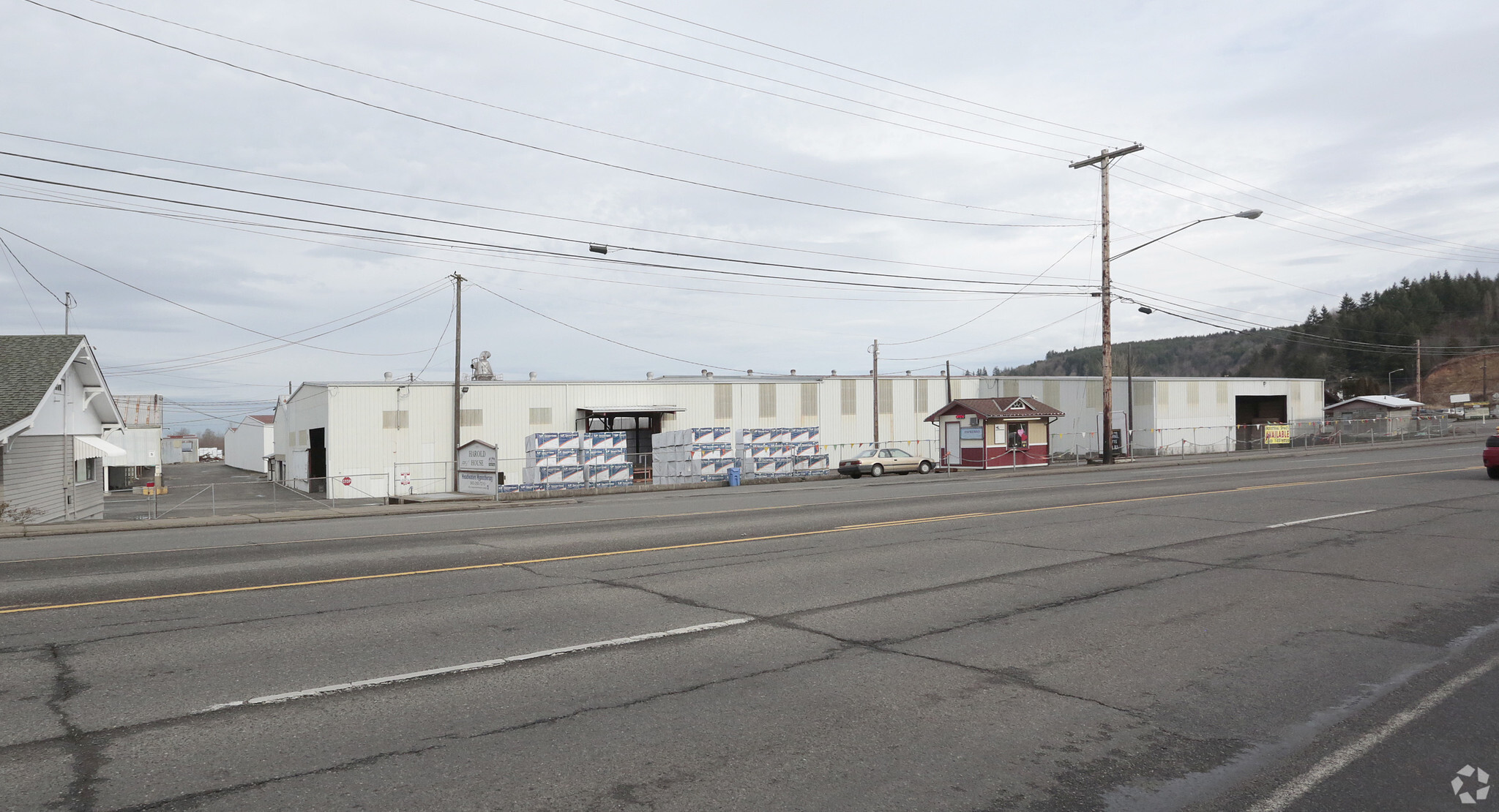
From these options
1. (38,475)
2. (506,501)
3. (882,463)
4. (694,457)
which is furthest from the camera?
(882,463)

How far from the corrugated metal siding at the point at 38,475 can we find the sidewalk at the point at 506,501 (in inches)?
59.0

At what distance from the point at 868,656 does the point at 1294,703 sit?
2.84 m

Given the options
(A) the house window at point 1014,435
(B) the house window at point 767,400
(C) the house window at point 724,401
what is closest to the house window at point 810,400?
(B) the house window at point 767,400

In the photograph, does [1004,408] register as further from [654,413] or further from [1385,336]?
[1385,336]

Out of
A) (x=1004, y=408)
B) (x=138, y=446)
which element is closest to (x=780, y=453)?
(x=1004, y=408)

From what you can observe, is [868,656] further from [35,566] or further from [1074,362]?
[1074,362]

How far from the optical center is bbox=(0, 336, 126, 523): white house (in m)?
20.8

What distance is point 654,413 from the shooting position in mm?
49094

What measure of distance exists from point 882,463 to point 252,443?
81414 millimetres

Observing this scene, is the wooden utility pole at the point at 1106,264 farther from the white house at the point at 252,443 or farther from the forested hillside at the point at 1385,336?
the forested hillside at the point at 1385,336

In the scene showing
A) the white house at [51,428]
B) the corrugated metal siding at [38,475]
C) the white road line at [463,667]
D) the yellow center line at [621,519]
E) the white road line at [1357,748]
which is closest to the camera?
the white road line at [1357,748]

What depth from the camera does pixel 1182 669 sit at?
6.27 metres

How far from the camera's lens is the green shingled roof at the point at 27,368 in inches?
794

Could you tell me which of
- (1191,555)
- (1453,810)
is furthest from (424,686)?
(1191,555)
